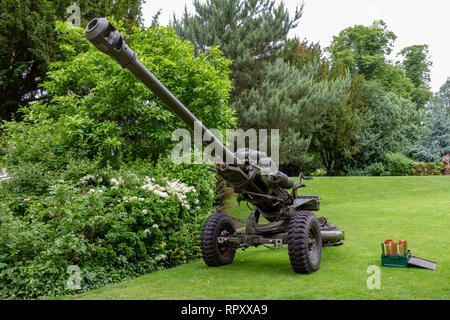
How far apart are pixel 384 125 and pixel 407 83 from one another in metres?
12.4

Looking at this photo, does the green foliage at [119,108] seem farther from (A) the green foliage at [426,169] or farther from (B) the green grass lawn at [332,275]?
(A) the green foliage at [426,169]

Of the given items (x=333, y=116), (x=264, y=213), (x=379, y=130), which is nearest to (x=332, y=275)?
(x=264, y=213)

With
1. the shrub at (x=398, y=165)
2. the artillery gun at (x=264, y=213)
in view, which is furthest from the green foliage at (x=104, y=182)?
the shrub at (x=398, y=165)

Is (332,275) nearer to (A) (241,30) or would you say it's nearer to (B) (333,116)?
(A) (241,30)

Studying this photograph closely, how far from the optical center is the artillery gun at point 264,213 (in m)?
5.48

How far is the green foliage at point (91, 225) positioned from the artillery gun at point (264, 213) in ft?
3.69

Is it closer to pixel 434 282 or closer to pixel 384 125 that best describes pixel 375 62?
pixel 384 125

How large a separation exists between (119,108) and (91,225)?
342cm

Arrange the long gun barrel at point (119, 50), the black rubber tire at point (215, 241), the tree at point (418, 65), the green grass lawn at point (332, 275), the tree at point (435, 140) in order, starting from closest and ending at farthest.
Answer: the long gun barrel at point (119, 50) → the green grass lawn at point (332, 275) → the black rubber tire at point (215, 241) → the tree at point (435, 140) → the tree at point (418, 65)

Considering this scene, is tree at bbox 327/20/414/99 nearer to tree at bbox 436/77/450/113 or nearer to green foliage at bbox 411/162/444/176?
green foliage at bbox 411/162/444/176

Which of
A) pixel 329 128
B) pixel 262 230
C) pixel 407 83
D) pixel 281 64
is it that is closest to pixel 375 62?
pixel 407 83

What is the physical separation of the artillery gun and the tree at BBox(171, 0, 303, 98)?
1140cm

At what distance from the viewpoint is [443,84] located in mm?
63688

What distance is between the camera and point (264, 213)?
267 inches
